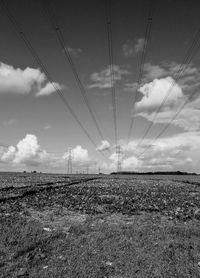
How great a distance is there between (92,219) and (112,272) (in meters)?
4.73

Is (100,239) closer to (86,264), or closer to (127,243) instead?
(127,243)

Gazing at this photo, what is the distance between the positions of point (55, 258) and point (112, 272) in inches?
63.4

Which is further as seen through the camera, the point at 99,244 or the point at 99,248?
the point at 99,244

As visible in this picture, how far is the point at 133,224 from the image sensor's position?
9734 millimetres

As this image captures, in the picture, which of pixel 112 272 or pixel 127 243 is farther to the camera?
pixel 127 243

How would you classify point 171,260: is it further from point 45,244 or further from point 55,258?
point 45,244

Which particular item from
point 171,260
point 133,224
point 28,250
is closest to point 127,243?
point 171,260

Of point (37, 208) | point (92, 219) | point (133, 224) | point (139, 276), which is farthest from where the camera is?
point (37, 208)

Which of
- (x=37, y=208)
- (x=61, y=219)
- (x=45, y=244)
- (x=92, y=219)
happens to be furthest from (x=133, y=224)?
(x=37, y=208)

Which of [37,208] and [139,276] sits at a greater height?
[37,208]

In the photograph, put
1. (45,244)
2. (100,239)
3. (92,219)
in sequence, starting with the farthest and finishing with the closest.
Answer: (92,219) → (100,239) → (45,244)

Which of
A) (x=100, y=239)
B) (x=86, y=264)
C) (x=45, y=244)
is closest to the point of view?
(x=86, y=264)

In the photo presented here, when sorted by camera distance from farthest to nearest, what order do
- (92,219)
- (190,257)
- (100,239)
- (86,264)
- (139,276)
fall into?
(92,219), (100,239), (190,257), (86,264), (139,276)

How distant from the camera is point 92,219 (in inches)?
416
